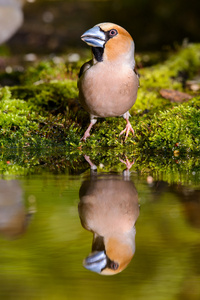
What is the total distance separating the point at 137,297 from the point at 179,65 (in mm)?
7362

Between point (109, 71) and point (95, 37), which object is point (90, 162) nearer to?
point (109, 71)

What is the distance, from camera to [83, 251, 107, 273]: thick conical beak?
191 cm

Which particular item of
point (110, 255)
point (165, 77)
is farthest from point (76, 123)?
point (110, 255)

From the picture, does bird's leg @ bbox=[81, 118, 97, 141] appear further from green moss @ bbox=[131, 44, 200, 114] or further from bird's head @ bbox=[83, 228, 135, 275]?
bird's head @ bbox=[83, 228, 135, 275]

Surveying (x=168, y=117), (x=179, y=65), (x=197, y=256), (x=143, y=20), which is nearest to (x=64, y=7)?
(x=143, y=20)

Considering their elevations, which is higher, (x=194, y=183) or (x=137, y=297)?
(x=137, y=297)

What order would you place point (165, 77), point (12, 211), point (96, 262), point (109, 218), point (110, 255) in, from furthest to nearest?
point (165, 77) → point (12, 211) → point (109, 218) → point (110, 255) → point (96, 262)

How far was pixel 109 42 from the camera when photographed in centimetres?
458

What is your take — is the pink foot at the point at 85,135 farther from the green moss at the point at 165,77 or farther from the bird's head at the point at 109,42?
the green moss at the point at 165,77

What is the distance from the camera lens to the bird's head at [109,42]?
4520mm

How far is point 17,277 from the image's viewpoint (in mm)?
1827

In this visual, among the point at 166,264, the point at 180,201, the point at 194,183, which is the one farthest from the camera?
the point at 194,183

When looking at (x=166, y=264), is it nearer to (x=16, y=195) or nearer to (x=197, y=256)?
(x=197, y=256)

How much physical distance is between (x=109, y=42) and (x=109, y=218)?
2.36m
